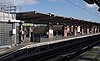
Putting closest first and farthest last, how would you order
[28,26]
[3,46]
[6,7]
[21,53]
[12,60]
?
[12,60] → [21,53] → [3,46] → [6,7] → [28,26]

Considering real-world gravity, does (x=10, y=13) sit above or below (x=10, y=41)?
above

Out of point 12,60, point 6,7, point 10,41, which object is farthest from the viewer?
point 6,7

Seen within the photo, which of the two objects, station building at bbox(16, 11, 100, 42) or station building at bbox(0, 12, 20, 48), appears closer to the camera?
station building at bbox(0, 12, 20, 48)

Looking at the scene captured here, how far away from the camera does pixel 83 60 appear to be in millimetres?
18562

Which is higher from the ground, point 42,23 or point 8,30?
point 42,23

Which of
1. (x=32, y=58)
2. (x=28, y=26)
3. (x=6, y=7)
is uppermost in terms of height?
(x=6, y=7)

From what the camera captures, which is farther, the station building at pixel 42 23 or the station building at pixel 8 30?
the station building at pixel 42 23

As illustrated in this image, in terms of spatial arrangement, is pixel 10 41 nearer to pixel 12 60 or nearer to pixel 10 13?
pixel 10 13

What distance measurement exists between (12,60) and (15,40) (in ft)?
49.9

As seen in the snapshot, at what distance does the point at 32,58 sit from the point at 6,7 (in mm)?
17236

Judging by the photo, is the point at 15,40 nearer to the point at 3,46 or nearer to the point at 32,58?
the point at 3,46

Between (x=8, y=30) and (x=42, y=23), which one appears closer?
(x=8, y=30)

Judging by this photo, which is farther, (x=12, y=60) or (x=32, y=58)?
(x=32, y=58)

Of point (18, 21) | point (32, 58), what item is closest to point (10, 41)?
point (18, 21)
